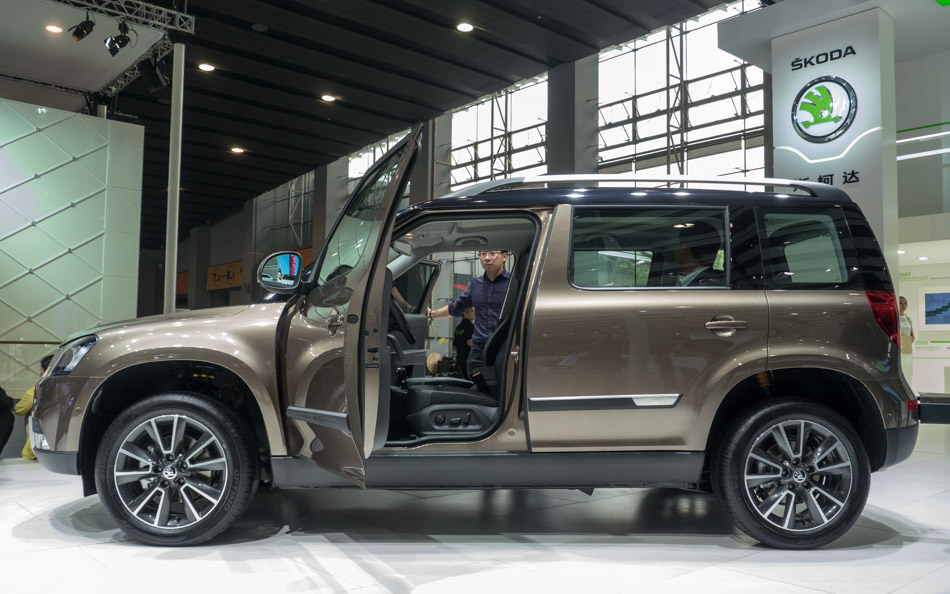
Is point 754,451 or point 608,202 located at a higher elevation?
point 608,202

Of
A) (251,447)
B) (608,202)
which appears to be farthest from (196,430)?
(608,202)

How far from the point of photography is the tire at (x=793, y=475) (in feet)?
10.7

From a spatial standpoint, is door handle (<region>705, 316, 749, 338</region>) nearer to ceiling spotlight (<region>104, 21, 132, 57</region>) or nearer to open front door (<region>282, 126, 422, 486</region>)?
open front door (<region>282, 126, 422, 486</region>)

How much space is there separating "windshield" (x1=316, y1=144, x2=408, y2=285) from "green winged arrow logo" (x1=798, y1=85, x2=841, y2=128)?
6.48 metres

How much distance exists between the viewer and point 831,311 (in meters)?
3.30

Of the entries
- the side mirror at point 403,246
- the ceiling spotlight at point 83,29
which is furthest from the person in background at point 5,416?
the ceiling spotlight at point 83,29

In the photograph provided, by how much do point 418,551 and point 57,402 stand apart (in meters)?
1.78

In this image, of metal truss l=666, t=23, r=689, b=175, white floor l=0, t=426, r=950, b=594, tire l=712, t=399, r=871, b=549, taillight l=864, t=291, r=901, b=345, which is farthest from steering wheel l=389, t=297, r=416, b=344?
metal truss l=666, t=23, r=689, b=175

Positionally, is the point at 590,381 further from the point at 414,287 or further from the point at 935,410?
the point at 414,287

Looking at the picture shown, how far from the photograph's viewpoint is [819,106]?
8.16 m

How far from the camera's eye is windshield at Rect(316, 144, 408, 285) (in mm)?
3054

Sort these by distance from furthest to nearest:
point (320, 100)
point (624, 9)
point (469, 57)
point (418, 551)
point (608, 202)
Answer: point (320, 100) < point (469, 57) < point (624, 9) < point (608, 202) < point (418, 551)

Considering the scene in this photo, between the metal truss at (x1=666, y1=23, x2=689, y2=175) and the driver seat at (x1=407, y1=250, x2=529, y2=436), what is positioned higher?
the metal truss at (x1=666, y1=23, x2=689, y2=175)

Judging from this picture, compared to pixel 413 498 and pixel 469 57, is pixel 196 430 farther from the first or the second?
pixel 469 57
